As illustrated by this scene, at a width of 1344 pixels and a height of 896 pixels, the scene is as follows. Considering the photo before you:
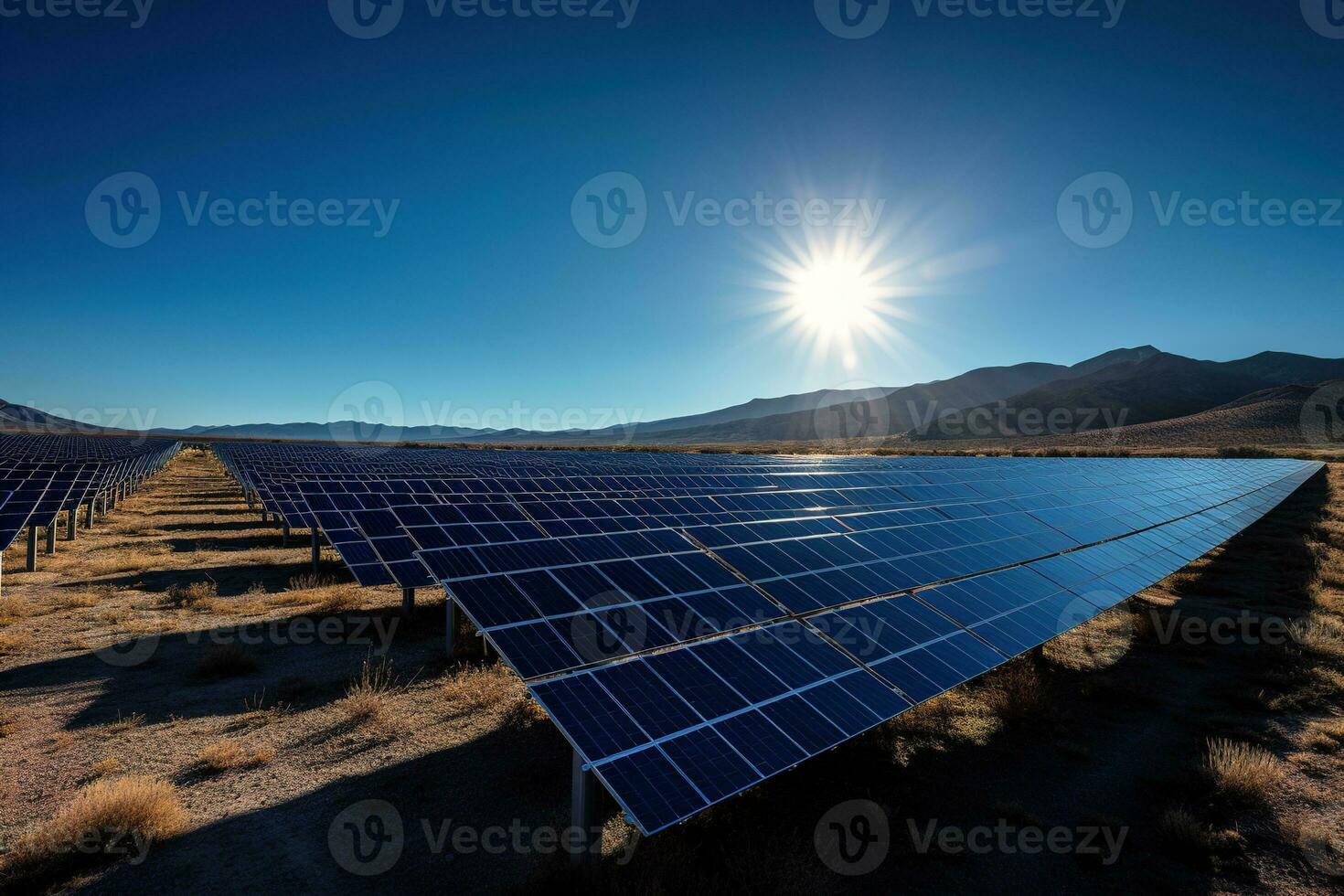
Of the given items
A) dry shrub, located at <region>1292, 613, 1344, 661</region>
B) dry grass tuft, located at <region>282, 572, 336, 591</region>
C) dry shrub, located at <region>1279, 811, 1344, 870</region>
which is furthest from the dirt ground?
dry grass tuft, located at <region>282, 572, 336, 591</region>

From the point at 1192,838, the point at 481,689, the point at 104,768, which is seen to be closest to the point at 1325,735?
the point at 1192,838

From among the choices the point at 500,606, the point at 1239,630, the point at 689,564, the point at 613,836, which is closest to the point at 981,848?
the point at 613,836

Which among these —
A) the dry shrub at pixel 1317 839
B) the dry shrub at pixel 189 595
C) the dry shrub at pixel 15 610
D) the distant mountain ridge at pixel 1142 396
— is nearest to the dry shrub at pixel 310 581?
the dry shrub at pixel 189 595

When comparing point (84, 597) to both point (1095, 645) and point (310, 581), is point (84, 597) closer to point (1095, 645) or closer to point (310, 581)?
point (310, 581)

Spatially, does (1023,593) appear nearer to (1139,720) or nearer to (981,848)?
(1139,720)

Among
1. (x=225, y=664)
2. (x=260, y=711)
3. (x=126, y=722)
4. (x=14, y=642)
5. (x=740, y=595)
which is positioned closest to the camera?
(x=740, y=595)

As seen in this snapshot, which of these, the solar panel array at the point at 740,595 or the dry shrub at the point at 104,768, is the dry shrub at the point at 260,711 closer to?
the dry shrub at the point at 104,768
